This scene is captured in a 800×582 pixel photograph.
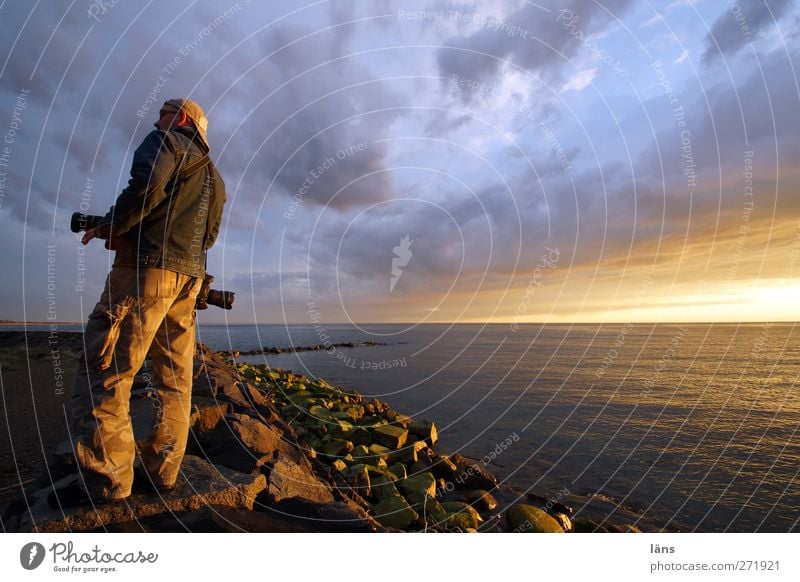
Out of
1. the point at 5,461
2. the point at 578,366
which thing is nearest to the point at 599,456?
the point at 5,461

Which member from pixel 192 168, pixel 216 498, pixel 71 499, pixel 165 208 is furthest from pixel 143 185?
pixel 216 498

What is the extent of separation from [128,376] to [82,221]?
4.58ft

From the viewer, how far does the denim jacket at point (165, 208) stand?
125 inches

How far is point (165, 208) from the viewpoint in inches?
136

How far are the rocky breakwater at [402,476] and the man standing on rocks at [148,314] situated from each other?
111 inches

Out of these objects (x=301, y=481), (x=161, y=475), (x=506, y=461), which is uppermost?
(x=161, y=475)

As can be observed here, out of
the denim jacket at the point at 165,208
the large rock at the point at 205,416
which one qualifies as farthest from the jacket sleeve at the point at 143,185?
the large rock at the point at 205,416

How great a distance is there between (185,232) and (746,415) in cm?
2227

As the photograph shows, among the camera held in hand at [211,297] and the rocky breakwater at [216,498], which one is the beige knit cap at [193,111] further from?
the rocky breakwater at [216,498]

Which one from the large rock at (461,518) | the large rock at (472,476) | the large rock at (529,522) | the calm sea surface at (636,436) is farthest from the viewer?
the large rock at (472,476)

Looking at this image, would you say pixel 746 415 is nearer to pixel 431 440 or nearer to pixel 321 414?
pixel 431 440

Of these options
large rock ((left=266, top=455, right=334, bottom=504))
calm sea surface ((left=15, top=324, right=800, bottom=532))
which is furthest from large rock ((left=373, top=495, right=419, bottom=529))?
calm sea surface ((left=15, top=324, right=800, bottom=532))

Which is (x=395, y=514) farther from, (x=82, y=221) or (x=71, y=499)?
(x=82, y=221)
